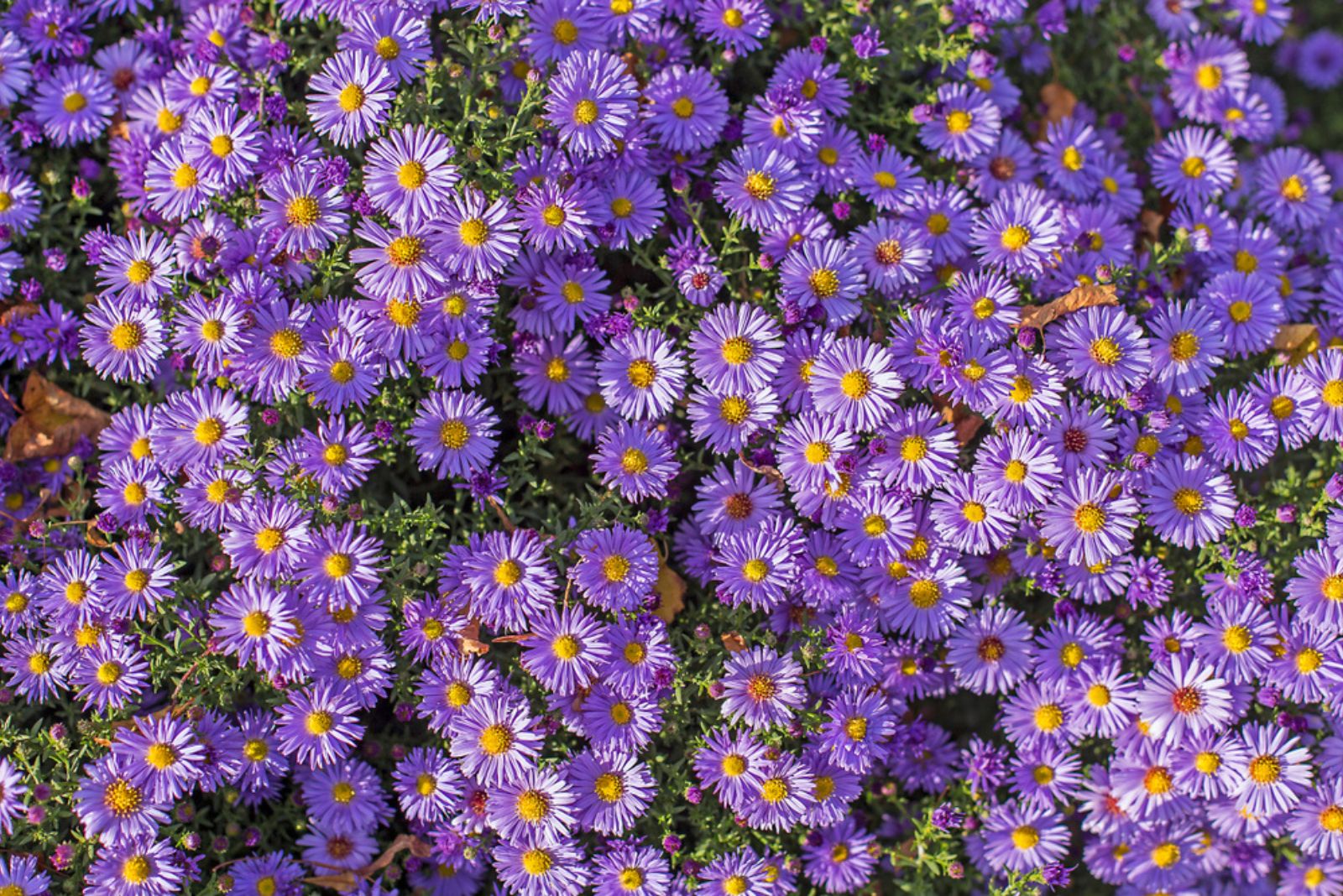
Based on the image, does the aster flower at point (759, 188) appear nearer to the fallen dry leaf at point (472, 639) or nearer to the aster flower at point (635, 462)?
the aster flower at point (635, 462)

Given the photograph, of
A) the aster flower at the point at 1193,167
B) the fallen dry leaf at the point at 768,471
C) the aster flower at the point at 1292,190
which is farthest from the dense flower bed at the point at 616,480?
the aster flower at the point at 1292,190

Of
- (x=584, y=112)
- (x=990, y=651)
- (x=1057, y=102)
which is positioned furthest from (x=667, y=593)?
(x=1057, y=102)

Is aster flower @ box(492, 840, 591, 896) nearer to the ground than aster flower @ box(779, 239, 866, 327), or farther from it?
nearer to the ground

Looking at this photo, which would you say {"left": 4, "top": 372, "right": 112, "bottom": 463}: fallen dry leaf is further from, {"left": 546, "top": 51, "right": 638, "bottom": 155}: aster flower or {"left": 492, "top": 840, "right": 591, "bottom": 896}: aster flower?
{"left": 492, "top": 840, "right": 591, "bottom": 896}: aster flower

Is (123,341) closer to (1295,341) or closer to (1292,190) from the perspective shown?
(1295,341)

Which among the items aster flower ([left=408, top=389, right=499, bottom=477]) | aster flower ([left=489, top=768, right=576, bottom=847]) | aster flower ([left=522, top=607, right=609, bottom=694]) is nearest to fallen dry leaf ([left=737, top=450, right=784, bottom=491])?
aster flower ([left=522, top=607, right=609, bottom=694])

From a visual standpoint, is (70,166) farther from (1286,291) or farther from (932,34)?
(1286,291)

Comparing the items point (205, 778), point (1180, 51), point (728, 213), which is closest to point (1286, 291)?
point (1180, 51)
